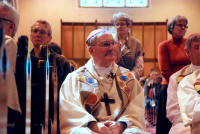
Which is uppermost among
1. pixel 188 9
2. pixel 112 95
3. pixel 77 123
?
pixel 188 9

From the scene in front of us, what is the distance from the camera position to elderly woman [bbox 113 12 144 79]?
4.29 m

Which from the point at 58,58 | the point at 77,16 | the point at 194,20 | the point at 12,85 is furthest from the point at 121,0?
the point at 12,85

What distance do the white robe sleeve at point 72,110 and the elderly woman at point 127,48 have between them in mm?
1390

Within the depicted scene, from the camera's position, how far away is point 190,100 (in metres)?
3.15

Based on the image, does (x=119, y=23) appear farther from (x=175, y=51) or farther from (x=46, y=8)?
(x=46, y=8)

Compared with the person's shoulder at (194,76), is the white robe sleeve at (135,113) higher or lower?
lower

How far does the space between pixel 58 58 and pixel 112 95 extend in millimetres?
905

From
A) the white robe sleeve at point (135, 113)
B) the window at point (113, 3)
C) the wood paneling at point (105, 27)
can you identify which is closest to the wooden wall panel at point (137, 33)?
the wood paneling at point (105, 27)

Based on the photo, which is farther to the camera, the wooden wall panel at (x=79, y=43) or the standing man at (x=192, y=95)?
the wooden wall panel at (x=79, y=43)

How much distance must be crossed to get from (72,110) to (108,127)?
0.34 m

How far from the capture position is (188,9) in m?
11.7

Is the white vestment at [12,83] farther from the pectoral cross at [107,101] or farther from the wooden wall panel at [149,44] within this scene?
the wooden wall panel at [149,44]

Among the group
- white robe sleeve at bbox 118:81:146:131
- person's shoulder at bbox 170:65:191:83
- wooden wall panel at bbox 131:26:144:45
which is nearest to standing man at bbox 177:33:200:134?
person's shoulder at bbox 170:65:191:83

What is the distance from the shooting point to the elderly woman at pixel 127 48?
4.29 meters
